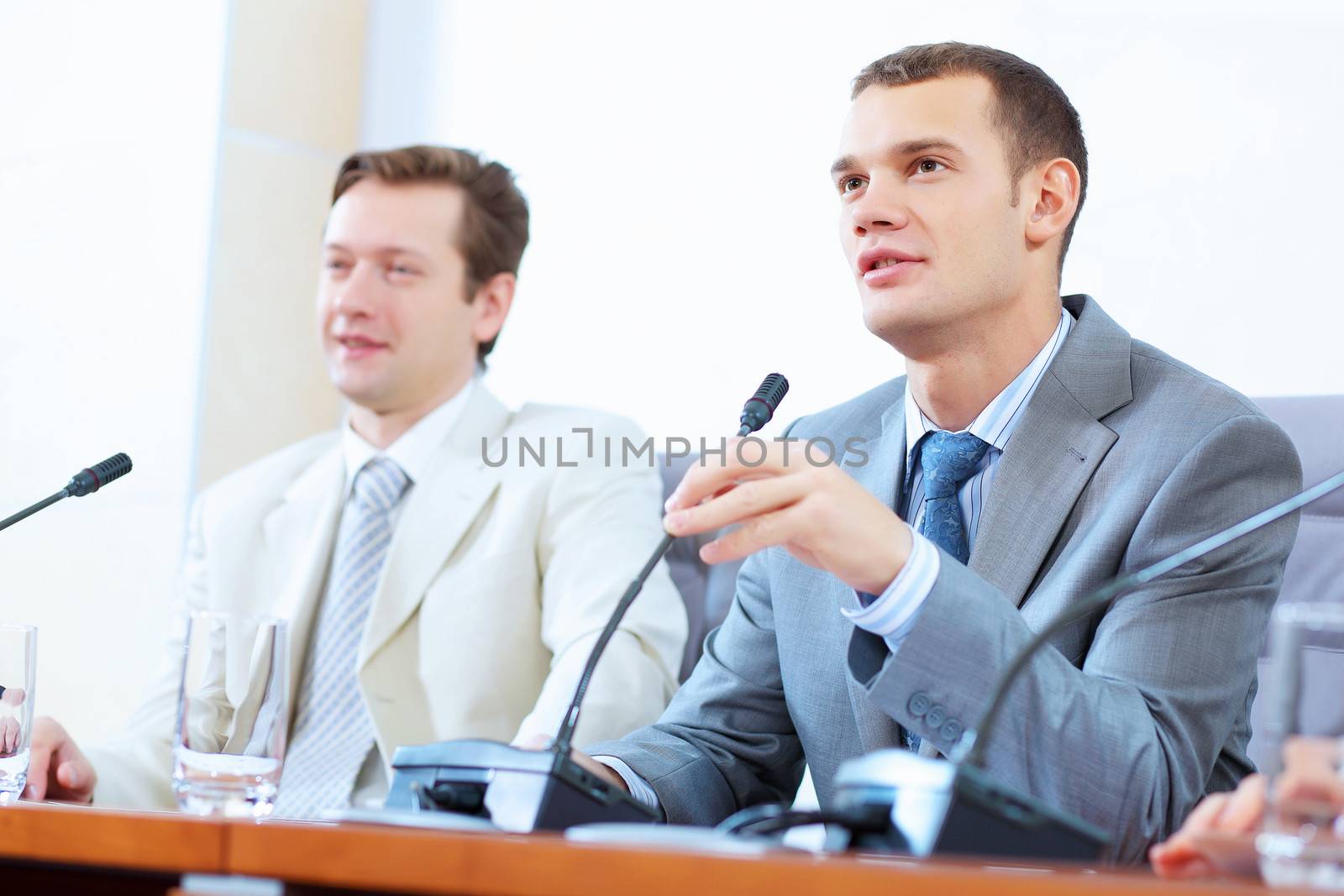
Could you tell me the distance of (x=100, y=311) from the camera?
2924 mm

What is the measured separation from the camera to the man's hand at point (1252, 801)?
69cm

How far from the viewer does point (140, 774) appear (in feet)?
7.23

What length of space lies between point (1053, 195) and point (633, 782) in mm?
938

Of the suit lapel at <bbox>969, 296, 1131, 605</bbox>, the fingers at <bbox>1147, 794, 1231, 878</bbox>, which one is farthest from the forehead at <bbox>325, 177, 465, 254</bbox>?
the fingers at <bbox>1147, 794, 1231, 878</bbox>

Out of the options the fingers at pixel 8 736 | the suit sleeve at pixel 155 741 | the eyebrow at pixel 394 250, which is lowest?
the suit sleeve at pixel 155 741

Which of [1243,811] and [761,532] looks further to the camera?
[761,532]

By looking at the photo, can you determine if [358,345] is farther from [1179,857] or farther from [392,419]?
[1179,857]

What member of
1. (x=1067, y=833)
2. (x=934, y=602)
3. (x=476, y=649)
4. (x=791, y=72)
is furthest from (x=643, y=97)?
(x=1067, y=833)

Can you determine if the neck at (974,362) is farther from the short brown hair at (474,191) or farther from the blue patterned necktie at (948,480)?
the short brown hair at (474,191)

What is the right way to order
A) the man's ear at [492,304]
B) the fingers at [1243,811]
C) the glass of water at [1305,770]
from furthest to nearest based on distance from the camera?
the man's ear at [492,304], the fingers at [1243,811], the glass of water at [1305,770]

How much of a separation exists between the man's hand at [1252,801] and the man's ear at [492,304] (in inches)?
78.6

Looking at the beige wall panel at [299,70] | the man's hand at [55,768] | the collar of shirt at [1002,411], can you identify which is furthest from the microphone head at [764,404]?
the beige wall panel at [299,70]

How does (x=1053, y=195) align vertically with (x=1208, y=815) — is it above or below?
above

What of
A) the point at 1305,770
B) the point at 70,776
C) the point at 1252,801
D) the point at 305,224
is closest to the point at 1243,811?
the point at 1252,801
